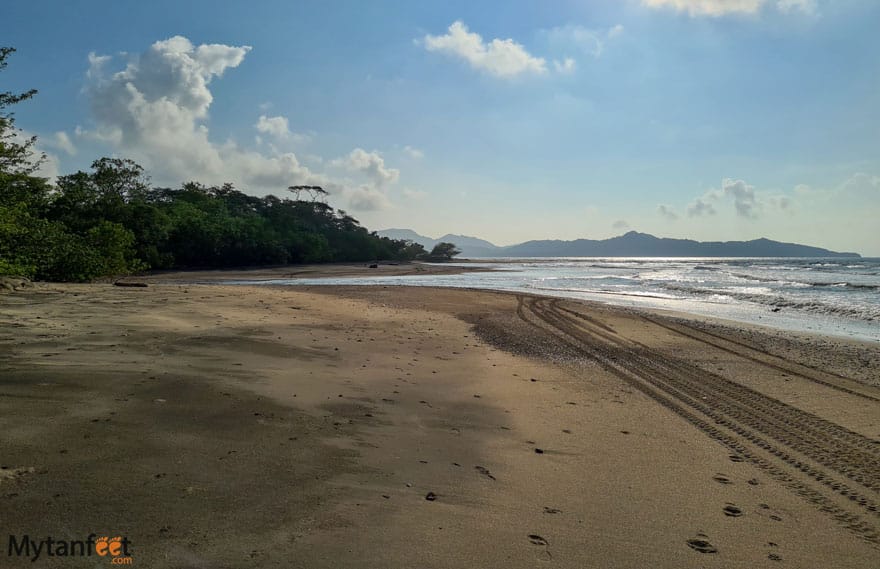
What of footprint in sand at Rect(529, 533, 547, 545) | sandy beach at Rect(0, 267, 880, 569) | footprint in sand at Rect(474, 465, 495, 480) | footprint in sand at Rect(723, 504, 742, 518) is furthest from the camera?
footprint in sand at Rect(474, 465, 495, 480)

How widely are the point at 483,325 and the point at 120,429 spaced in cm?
1111

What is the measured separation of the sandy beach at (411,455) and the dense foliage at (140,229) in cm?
1111

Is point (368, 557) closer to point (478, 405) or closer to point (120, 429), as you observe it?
point (120, 429)

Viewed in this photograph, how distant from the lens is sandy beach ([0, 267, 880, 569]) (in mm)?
2742

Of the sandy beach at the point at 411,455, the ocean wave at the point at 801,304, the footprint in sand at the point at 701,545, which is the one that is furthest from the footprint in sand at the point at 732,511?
the ocean wave at the point at 801,304

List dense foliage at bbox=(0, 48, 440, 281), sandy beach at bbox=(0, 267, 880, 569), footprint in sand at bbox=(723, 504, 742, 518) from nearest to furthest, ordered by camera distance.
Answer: sandy beach at bbox=(0, 267, 880, 569) → footprint in sand at bbox=(723, 504, 742, 518) → dense foliage at bbox=(0, 48, 440, 281)

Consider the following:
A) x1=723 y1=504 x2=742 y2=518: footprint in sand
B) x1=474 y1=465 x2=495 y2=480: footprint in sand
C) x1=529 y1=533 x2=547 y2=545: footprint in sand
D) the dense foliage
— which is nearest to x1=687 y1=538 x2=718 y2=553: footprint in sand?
x1=723 y1=504 x2=742 y2=518: footprint in sand

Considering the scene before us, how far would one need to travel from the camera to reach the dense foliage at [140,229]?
16969mm

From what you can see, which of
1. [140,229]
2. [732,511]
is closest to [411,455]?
A: [732,511]

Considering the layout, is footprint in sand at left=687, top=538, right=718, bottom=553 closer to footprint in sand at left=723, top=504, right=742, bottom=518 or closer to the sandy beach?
the sandy beach

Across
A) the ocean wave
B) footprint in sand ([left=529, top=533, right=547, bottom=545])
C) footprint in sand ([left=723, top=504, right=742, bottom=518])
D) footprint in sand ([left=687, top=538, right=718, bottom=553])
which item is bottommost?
footprint in sand ([left=723, top=504, right=742, bottom=518])

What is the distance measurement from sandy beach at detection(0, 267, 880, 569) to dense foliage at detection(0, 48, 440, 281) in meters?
Answer: 11.1

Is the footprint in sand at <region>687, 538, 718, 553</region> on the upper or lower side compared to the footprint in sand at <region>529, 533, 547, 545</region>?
lower

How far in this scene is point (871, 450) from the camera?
496 centimetres
